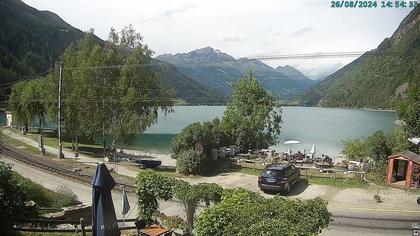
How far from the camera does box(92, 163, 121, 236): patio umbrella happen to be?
11406 mm

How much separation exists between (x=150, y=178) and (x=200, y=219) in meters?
4.58

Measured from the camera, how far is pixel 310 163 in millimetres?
31328

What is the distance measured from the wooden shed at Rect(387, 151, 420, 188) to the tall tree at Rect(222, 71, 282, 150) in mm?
16178

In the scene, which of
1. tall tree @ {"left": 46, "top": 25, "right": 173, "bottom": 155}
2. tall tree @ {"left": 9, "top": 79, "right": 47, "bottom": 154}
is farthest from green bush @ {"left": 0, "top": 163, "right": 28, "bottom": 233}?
tall tree @ {"left": 9, "top": 79, "right": 47, "bottom": 154}

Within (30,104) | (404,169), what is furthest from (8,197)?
(30,104)

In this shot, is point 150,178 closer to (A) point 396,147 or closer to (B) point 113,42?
(A) point 396,147

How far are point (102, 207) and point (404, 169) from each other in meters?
20.8

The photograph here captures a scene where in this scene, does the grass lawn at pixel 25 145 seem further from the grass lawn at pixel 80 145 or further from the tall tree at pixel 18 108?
the tall tree at pixel 18 108

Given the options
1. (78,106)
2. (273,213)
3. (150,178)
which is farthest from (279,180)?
(78,106)

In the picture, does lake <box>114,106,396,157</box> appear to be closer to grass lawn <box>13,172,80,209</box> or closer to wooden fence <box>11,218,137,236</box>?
grass lawn <box>13,172,80,209</box>

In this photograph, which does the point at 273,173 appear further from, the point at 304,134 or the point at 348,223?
the point at 304,134

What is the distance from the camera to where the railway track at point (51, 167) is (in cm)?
2566

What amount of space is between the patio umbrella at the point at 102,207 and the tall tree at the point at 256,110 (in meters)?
28.6

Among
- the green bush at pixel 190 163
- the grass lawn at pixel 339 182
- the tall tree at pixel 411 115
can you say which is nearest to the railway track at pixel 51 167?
the green bush at pixel 190 163
